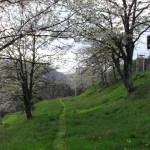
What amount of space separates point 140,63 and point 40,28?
140 ft

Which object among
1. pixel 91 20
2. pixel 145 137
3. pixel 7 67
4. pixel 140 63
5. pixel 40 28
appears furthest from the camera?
pixel 140 63

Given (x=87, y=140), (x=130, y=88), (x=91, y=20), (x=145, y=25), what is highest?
(x=145, y=25)

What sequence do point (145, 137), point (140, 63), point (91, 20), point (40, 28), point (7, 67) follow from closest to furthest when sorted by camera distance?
point (40, 28) < point (91, 20) < point (145, 137) < point (7, 67) < point (140, 63)

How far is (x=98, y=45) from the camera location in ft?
105

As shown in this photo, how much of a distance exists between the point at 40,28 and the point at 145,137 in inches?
234

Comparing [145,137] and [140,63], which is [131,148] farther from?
[140,63]

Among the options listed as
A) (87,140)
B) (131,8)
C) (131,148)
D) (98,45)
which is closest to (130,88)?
(98,45)

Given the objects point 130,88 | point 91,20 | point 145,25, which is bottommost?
point 130,88

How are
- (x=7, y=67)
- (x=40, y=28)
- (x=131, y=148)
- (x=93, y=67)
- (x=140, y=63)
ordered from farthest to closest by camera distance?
(x=140, y=63) < (x=93, y=67) < (x=7, y=67) < (x=131, y=148) < (x=40, y=28)

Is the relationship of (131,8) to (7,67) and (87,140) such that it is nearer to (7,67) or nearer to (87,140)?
(7,67)

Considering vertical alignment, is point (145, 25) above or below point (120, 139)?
above

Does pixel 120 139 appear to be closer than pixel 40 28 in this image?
Answer: No

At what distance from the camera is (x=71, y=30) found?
1121 cm

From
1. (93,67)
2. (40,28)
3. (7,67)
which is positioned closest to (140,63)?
(93,67)
